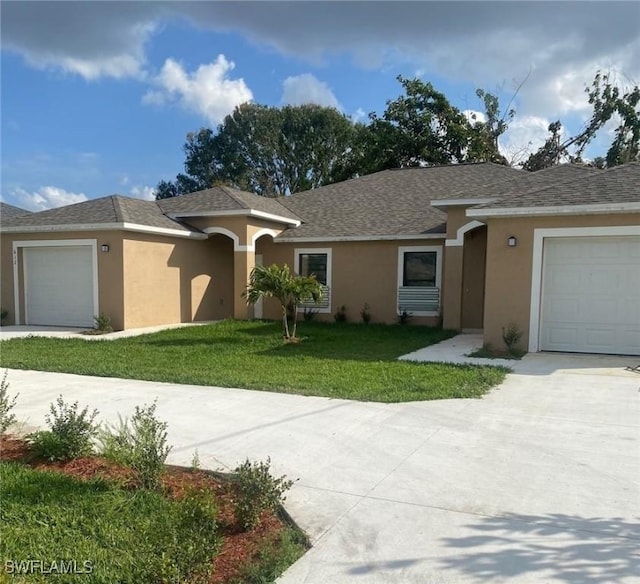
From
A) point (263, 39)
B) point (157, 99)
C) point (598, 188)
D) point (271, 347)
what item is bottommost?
point (271, 347)

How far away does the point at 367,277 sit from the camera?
1620cm

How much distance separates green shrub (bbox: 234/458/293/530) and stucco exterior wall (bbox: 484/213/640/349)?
8.17m

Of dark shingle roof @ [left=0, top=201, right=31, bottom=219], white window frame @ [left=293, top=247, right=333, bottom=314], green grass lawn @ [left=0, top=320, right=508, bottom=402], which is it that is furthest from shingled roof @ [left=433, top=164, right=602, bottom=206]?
dark shingle roof @ [left=0, top=201, right=31, bottom=219]

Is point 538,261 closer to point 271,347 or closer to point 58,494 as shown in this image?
point 271,347

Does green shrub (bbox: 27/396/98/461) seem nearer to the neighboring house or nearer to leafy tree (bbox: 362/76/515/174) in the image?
the neighboring house

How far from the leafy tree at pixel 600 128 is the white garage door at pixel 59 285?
27.9 meters

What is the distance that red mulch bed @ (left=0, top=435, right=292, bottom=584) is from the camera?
3.04m

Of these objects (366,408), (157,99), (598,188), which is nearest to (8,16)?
(366,408)

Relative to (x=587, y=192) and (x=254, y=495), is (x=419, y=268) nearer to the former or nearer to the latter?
(x=587, y=192)

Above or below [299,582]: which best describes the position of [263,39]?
above

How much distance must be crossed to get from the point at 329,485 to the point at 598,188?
9.04 metres

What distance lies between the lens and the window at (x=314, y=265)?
16906mm

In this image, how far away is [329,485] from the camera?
413cm

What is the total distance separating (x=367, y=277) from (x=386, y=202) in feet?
11.9
